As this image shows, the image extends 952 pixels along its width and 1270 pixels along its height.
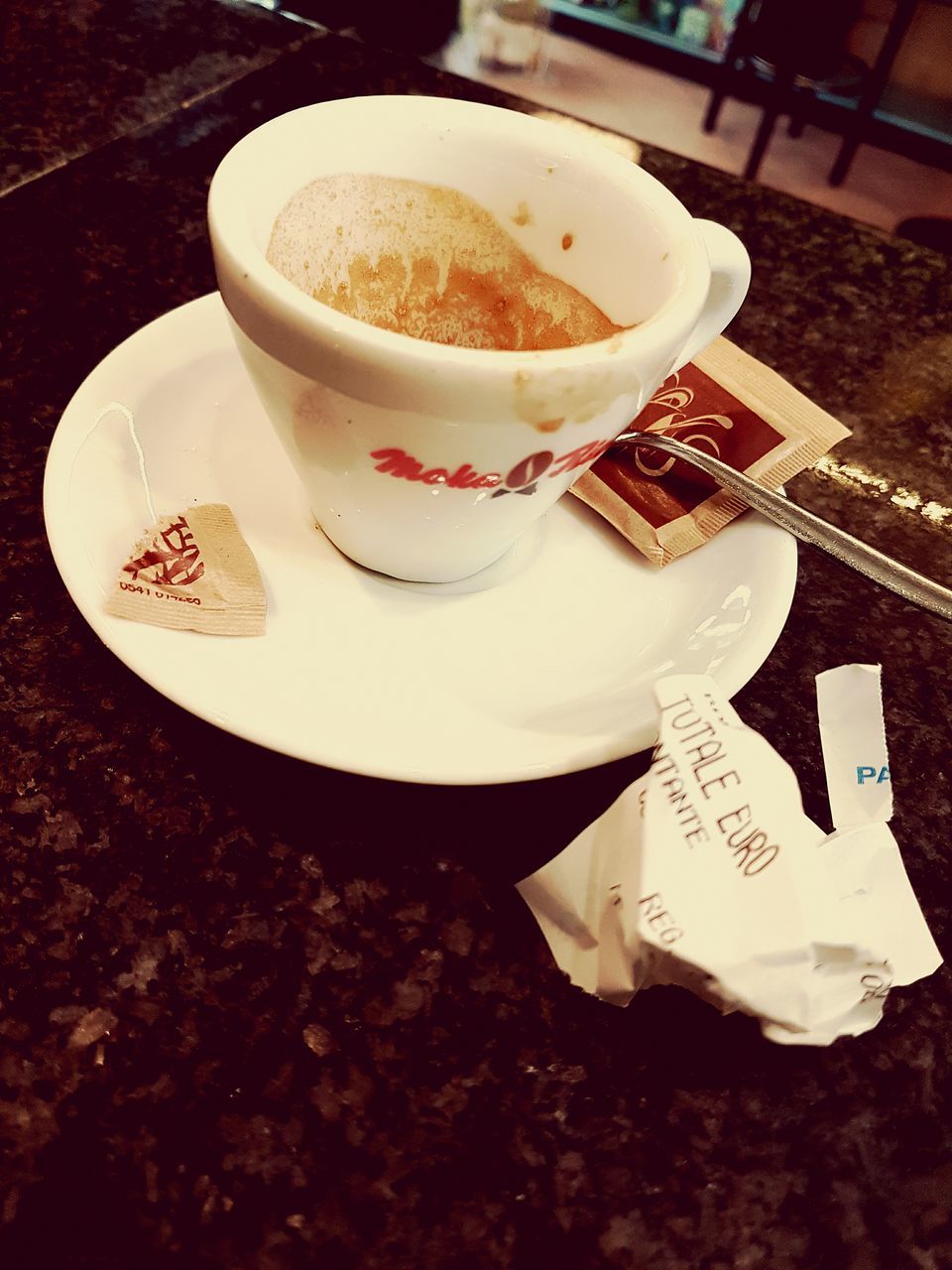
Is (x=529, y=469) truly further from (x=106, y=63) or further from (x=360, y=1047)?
(x=106, y=63)

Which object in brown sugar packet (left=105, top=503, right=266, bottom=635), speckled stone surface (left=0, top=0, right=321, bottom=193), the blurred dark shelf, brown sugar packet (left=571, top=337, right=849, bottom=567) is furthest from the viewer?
the blurred dark shelf

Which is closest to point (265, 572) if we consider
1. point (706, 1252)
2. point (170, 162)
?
point (706, 1252)

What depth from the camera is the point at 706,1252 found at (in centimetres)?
38

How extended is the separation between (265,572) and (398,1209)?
13.4 inches

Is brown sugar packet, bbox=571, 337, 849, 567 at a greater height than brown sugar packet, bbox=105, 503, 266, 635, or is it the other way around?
brown sugar packet, bbox=571, 337, 849, 567

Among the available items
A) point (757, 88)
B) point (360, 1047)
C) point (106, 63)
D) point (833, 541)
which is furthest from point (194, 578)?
point (757, 88)

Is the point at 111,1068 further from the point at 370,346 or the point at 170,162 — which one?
the point at 170,162

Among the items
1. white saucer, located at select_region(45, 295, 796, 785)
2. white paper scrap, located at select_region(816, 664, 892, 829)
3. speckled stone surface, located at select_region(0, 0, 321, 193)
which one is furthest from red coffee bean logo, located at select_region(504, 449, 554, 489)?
speckled stone surface, located at select_region(0, 0, 321, 193)

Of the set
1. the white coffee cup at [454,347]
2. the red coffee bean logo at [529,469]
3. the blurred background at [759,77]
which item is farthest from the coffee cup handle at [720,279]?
the blurred background at [759,77]

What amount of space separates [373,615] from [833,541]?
0.29 m

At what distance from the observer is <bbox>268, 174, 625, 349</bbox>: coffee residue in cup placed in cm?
56

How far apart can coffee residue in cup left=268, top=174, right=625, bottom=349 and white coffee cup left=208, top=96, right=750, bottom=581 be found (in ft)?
0.04

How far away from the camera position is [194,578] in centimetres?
51

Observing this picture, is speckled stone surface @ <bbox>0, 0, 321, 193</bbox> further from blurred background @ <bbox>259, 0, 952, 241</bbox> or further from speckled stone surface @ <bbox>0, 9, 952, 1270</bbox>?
blurred background @ <bbox>259, 0, 952, 241</bbox>
